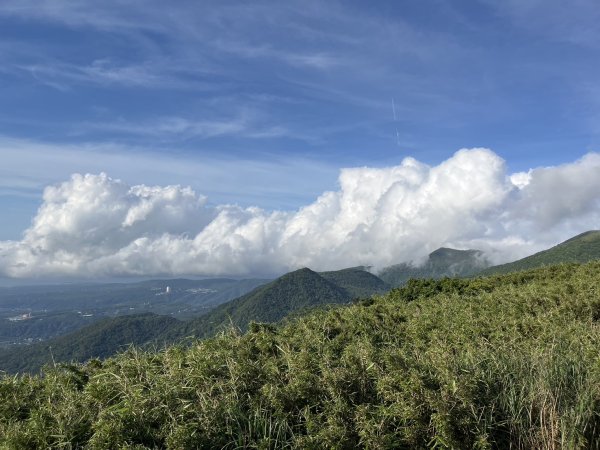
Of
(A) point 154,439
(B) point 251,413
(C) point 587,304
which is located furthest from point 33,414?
(C) point 587,304

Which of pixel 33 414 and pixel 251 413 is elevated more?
pixel 33 414

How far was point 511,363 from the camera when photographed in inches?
270

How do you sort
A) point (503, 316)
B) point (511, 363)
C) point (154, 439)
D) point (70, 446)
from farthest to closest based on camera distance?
point (503, 316) → point (511, 363) → point (154, 439) → point (70, 446)

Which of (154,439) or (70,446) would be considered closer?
(70,446)

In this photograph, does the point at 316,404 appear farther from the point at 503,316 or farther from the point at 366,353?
the point at 503,316

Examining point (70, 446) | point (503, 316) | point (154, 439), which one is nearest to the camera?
point (70, 446)

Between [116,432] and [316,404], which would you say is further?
[316,404]

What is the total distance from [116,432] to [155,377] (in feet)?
4.49

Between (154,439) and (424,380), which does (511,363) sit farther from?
(154,439)

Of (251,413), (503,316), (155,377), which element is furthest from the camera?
(503,316)

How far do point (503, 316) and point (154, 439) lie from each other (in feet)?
39.7

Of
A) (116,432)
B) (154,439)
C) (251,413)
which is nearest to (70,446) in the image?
(116,432)

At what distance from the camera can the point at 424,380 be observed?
6039mm

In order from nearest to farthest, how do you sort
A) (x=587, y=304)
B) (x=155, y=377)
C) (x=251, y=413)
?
(x=251, y=413) < (x=155, y=377) < (x=587, y=304)
